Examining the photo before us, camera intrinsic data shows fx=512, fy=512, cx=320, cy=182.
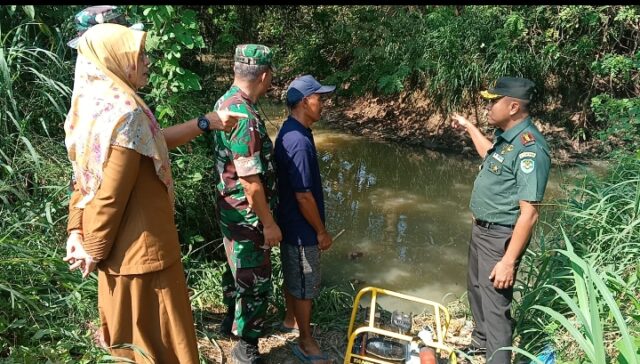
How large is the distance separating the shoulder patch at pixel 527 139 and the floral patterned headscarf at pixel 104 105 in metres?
1.83

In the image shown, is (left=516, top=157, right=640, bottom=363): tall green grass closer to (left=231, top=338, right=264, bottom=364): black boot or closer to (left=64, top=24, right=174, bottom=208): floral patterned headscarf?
(left=231, top=338, right=264, bottom=364): black boot

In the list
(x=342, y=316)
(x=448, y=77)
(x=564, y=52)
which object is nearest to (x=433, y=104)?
(x=448, y=77)

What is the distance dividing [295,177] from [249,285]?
642 mm

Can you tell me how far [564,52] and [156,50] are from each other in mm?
6796

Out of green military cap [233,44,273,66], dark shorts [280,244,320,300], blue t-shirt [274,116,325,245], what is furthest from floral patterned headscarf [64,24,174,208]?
dark shorts [280,244,320,300]

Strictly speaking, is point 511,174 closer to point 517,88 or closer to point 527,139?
point 527,139

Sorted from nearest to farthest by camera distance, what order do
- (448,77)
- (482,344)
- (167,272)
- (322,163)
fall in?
(167,272), (482,344), (322,163), (448,77)

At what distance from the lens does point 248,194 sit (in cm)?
261

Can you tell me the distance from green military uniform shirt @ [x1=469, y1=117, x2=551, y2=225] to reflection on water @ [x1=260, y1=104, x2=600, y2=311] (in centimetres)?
158

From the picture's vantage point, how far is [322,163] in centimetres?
793

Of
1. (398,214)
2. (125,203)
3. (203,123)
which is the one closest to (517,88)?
(203,123)

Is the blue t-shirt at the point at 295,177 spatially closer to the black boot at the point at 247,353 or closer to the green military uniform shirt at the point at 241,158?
the green military uniform shirt at the point at 241,158

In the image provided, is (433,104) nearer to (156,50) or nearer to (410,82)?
(410,82)

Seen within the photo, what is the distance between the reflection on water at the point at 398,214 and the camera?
15.4ft
